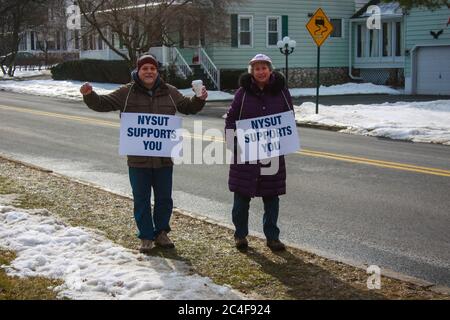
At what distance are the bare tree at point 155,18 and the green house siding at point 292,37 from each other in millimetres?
2238

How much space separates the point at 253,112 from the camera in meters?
6.23

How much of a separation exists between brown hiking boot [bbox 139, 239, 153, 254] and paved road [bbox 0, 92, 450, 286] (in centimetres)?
153

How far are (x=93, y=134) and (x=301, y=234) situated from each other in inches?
384

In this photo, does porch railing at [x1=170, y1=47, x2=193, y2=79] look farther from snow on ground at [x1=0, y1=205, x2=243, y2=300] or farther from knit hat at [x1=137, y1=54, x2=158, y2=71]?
knit hat at [x1=137, y1=54, x2=158, y2=71]

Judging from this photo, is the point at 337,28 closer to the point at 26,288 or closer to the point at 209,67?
the point at 209,67

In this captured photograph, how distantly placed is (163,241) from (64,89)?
2826 cm

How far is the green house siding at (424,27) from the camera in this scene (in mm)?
29766

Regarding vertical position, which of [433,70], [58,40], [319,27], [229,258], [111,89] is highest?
[58,40]

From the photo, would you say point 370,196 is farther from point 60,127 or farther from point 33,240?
point 60,127

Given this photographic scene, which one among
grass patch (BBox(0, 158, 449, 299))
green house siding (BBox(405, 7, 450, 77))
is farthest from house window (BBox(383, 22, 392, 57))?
grass patch (BBox(0, 158, 449, 299))

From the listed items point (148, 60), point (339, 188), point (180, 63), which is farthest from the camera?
point (180, 63)

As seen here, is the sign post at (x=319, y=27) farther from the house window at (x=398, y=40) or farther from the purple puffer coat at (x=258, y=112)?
the house window at (x=398, y=40)

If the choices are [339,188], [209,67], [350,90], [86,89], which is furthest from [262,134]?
[209,67]

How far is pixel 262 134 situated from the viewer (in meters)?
6.30
